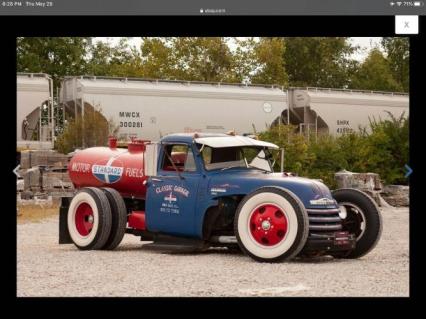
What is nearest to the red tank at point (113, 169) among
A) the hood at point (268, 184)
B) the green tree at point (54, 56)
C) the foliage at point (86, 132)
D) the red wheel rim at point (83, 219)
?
the red wheel rim at point (83, 219)

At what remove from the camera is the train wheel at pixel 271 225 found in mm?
9320

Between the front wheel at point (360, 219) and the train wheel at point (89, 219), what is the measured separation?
350cm

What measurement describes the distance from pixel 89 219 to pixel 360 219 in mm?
4266

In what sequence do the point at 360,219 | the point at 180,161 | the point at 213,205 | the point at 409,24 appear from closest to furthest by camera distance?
the point at 409,24, the point at 213,205, the point at 360,219, the point at 180,161

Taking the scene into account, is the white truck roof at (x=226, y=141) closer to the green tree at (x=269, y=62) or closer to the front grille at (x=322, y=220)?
the front grille at (x=322, y=220)

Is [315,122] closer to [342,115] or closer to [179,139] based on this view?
[342,115]

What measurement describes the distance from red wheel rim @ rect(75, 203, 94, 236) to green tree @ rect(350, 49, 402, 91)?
2372cm

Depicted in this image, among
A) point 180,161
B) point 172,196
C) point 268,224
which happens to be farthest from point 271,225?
point 180,161

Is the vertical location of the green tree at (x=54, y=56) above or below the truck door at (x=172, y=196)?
above

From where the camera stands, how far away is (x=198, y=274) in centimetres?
861

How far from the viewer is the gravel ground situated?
23.9 feet

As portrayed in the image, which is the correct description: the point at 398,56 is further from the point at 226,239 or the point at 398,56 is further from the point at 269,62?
the point at 226,239

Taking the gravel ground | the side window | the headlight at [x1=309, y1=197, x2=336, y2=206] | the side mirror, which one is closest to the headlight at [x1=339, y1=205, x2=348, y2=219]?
the gravel ground
